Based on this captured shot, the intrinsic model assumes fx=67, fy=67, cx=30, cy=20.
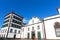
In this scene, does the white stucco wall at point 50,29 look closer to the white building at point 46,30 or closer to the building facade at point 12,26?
the white building at point 46,30

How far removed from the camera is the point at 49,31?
16266 millimetres

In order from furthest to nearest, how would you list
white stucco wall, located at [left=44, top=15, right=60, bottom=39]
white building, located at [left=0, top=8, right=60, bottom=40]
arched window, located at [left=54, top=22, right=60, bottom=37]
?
white stucco wall, located at [left=44, top=15, right=60, bottom=39] → white building, located at [left=0, top=8, right=60, bottom=40] → arched window, located at [left=54, top=22, right=60, bottom=37]

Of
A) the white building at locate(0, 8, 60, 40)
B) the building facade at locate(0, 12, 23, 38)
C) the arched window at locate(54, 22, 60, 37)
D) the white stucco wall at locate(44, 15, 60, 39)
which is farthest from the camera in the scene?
the building facade at locate(0, 12, 23, 38)

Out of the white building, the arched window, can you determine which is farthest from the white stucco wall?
the arched window

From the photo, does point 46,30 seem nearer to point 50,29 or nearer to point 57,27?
point 50,29

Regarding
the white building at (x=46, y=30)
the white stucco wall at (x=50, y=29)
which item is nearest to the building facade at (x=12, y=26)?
the white building at (x=46, y=30)

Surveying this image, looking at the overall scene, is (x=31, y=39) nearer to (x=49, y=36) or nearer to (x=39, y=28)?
(x=39, y=28)

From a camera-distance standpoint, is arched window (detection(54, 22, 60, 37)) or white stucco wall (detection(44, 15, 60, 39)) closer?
arched window (detection(54, 22, 60, 37))

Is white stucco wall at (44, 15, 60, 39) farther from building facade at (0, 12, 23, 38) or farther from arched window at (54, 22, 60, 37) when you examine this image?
building facade at (0, 12, 23, 38)

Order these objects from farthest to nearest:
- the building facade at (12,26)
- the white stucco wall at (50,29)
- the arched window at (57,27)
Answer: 1. the building facade at (12,26)
2. the white stucco wall at (50,29)
3. the arched window at (57,27)

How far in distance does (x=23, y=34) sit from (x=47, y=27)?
1029cm

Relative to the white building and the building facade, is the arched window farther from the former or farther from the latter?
the building facade

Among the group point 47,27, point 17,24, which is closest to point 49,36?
point 47,27

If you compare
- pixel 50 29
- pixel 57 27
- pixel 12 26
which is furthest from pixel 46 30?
pixel 12 26
